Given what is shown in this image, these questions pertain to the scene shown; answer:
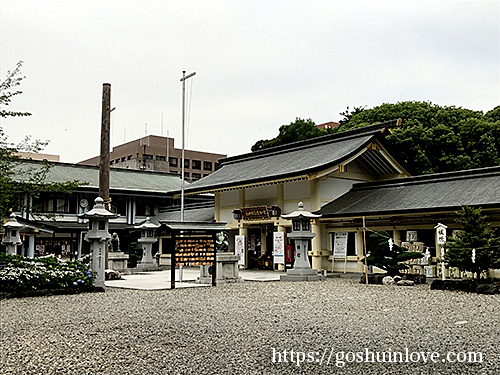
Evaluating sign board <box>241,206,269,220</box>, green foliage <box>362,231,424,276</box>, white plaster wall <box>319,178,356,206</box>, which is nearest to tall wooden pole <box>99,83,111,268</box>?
sign board <box>241,206,269,220</box>

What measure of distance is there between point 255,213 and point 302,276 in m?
6.74

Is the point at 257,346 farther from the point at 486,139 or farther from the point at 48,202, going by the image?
the point at 48,202

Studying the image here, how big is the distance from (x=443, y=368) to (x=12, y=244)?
845 inches

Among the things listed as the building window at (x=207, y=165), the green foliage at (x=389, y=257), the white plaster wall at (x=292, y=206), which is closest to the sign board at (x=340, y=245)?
the white plaster wall at (x=292, y=206)

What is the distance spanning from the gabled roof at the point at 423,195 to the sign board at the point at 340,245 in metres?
1.10

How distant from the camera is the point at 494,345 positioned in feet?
23.5

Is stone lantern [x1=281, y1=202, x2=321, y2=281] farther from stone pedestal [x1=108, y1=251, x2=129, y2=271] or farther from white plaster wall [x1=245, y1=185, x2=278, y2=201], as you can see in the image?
stone pedestal [x1=108, y1=251, x2=129, y2=271]

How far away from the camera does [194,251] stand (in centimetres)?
1652

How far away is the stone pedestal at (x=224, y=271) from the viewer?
17734 mm

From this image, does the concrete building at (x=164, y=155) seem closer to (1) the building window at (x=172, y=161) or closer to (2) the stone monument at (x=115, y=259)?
(1) the building window at (x=172, y=161)

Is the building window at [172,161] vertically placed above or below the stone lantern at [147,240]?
above

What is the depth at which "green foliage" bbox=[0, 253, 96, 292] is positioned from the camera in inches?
539

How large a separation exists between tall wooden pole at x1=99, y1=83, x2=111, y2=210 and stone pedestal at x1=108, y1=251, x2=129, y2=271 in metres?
4.51

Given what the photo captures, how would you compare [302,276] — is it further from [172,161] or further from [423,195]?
[172,161]
